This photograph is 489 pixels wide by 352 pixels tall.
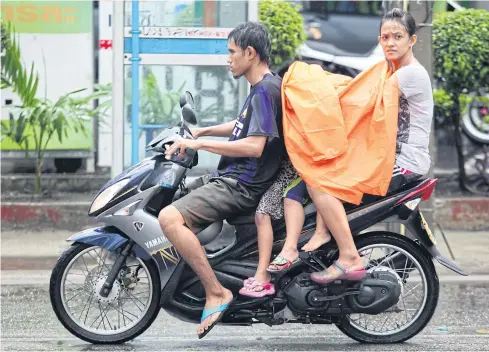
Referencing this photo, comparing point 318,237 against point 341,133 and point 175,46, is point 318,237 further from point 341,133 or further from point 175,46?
point 175,46

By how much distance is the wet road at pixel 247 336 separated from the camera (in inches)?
225

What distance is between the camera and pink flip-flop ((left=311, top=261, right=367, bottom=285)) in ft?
17.9

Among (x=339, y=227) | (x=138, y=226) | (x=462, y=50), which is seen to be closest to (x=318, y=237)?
(x=339, y=227)

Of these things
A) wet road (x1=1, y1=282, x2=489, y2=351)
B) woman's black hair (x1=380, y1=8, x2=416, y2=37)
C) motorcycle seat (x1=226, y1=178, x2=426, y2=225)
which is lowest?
wet road (x1=1, y1=282, x2=489, y2=351)

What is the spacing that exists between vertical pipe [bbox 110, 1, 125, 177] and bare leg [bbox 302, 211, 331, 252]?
363 centimetres

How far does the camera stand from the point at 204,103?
30.3 feet

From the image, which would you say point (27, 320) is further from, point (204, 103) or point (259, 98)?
point (204, 103)

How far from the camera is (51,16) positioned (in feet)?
38.2

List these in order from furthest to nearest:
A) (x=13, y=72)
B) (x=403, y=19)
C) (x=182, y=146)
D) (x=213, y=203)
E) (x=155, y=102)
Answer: (x=13, y=72) < (x=155, y=102) < (x=403, y=19) < (x=213, y=203) < (x=182, y=146)

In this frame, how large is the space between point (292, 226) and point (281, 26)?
215 inches

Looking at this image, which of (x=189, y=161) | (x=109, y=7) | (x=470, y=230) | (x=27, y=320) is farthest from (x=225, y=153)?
(x=109, y=7)

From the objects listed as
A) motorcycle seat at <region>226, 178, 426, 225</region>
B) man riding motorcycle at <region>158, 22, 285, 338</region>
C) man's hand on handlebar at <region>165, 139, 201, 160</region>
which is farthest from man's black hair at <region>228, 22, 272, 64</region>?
motorcycle seat at <region>226, 178, 426, 225</region>

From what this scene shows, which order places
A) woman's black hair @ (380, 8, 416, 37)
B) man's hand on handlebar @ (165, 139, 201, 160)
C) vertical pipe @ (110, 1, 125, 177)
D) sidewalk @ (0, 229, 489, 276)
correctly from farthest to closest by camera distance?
vertical pipe @ (110, 1, 125, 177) < sidewalk @ (0, 229, 489, 276) < woman's black hair @ (380, 8, 416, 37) < man's hand on handlebar @ (165, 139, 201, 160)

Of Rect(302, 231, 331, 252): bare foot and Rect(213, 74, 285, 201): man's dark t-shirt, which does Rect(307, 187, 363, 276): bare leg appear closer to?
Rect(302, 231, 331, 252): bare foot
